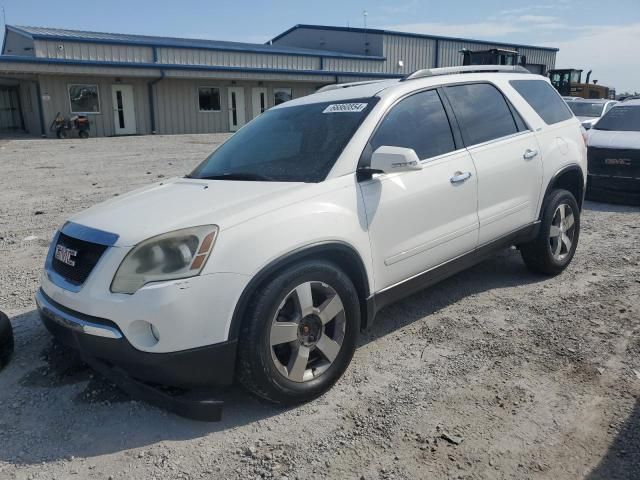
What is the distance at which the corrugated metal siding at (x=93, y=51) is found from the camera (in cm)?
2366

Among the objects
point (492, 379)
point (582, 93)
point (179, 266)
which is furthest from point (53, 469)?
point (582, 93)

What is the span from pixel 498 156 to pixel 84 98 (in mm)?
24989

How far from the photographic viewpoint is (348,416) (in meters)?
3.11

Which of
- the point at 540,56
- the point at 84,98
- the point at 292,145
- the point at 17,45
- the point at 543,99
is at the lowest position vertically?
the point at 292,145

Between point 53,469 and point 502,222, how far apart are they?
141 inches

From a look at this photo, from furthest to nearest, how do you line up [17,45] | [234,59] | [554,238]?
[234,59], [17,45], [554,238]

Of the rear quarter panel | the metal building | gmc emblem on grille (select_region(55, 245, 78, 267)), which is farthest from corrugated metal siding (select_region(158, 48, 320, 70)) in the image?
gmc emblem on grille (select_region(55, 245, 78, 267))

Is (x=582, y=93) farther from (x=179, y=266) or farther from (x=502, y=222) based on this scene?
(x=179, y=266)

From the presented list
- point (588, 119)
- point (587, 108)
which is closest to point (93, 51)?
point (587, 108)

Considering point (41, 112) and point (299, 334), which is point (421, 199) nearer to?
point (299, 334)

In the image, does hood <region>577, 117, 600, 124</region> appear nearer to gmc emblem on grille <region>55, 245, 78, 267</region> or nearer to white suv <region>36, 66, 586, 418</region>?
white suv <region>36, 66, 586, 418</region>

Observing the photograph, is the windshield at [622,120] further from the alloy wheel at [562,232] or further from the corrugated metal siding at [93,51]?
the corrugated metal siding at [93,51]

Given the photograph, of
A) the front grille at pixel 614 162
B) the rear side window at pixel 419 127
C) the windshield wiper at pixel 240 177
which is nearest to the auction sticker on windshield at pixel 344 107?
the rear side window at pixel 419 127

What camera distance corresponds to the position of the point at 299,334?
314 cm
